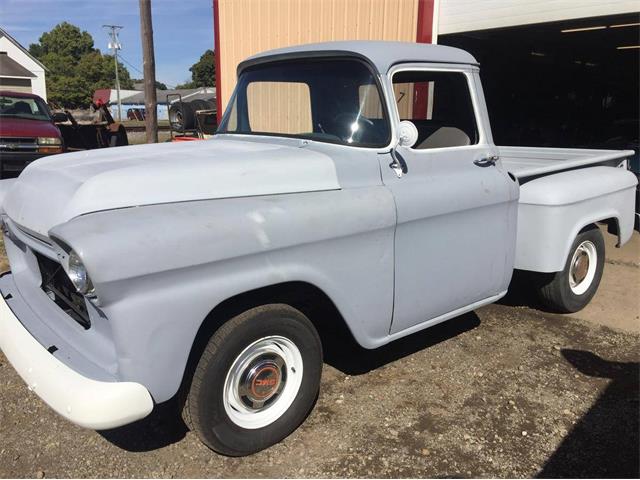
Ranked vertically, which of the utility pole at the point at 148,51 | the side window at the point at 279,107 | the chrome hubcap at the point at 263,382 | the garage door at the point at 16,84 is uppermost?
the garage door at the point at 16,84

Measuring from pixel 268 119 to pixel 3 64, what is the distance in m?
43.8

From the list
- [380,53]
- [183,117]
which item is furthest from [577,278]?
[183,117]

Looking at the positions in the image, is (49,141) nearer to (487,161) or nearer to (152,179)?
(152,179)

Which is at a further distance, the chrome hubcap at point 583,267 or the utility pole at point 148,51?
the utility pole at point 148,51

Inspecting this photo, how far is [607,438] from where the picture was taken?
9.28 ft

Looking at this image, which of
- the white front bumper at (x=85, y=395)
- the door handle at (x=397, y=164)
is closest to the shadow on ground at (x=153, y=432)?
the white front bumper at (x=85, y=395)

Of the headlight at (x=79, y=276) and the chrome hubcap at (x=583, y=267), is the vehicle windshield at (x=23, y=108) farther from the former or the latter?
the chrome hubcap at (x=583, y=267)

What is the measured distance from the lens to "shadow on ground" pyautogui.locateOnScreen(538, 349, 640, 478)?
2.59 meters

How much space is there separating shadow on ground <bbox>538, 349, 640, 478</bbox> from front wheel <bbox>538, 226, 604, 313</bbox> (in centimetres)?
85

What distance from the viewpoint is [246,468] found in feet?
8.42

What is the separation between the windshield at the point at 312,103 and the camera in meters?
3.04

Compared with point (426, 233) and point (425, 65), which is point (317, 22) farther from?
point (426, 233)

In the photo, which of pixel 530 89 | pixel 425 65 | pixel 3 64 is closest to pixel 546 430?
pixel 425 65

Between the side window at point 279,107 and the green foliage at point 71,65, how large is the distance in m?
62.9
